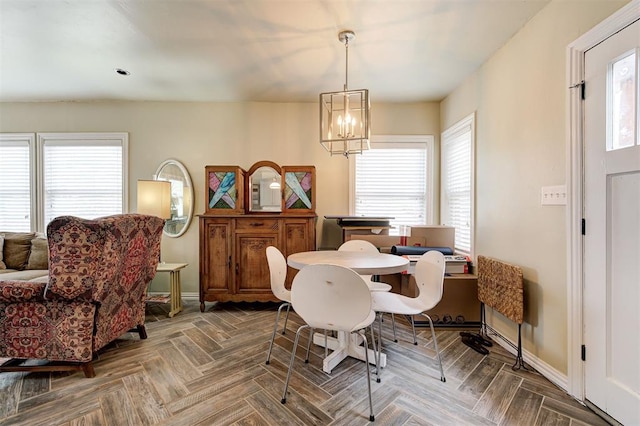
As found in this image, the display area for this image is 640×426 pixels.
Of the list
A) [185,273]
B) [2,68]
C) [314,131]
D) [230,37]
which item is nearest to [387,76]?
[314,131]

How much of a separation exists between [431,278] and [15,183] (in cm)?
538

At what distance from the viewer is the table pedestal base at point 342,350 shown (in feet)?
6.75

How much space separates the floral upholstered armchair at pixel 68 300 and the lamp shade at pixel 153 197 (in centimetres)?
133

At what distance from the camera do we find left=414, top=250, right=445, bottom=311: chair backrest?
2029 mm

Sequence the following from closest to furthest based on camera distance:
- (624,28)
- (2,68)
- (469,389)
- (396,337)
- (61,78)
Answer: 1. (624,28)
2. (469,389)
3. (396,337)
4. (2,68)
5. (61,78)

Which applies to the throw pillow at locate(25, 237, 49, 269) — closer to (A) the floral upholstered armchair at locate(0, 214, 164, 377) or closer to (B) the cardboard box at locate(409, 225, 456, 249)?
(A) the floral upholstered armchair at locate(0, 214, 164, 377)

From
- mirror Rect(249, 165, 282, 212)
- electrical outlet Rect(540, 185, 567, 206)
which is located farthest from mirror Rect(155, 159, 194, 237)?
electrical outlet Rect(540, 185, 567, 206)

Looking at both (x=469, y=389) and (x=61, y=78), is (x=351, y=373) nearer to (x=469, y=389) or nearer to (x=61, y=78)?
(x=469, y=389)

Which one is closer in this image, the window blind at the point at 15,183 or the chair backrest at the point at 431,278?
the chair backrest at the point at 431,278

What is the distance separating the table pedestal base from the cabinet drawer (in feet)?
4.42

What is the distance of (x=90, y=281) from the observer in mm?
1876

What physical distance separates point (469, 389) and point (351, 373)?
78 cm

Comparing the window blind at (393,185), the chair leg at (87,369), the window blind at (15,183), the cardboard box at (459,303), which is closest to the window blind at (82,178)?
the window blind at (15,183)

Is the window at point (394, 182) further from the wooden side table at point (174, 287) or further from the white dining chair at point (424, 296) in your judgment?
the wooden side table at point (174, 287)
